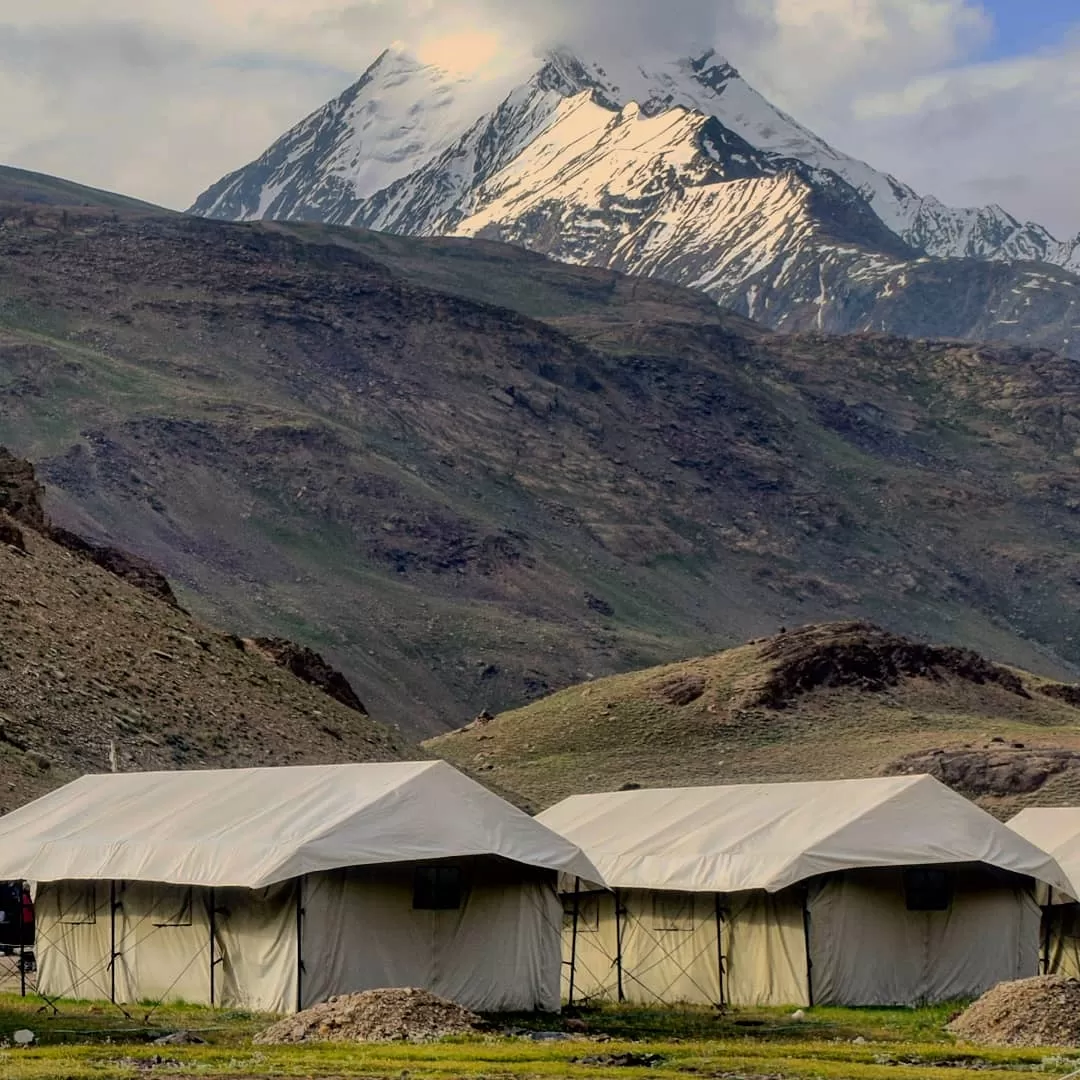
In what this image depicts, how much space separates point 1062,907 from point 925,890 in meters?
4.10

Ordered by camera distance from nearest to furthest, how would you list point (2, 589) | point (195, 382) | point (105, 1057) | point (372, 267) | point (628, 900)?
point (105, 1057) → point (628, 900) → point (2, 589) → point (195, 382) → point (372, 267)

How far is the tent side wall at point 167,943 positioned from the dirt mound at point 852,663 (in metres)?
58.1

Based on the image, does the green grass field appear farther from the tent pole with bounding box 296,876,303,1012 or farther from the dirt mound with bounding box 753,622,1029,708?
the dirt mound with bounding box 753,622,1029,708

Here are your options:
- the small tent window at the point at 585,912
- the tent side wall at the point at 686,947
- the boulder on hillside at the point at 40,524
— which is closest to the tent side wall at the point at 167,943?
the tent side wall at the point at 686,947

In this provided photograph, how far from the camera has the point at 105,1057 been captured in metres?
24.1

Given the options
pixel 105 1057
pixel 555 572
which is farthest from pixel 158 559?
pixel 105 1057

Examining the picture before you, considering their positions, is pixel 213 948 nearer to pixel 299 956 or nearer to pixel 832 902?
pixel 299 956

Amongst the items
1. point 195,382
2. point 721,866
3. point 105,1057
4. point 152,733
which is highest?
point 195,382

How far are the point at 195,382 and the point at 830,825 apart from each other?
125 m

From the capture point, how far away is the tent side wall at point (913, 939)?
1296 inches

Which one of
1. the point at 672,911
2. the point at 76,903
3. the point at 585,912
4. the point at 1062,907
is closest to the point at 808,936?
the point at 672,911

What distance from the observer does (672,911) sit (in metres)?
34.8

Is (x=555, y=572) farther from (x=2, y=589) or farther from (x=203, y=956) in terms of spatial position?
(x=203, y=956)

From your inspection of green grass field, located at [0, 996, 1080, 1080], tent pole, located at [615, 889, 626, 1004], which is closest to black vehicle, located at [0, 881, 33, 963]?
green grass field, located at [0, 996, 1080, 1080]
